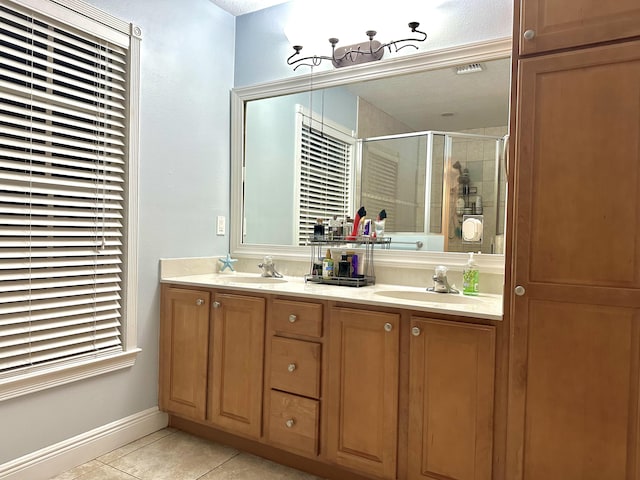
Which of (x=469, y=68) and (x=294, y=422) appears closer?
(x=294, y=422)

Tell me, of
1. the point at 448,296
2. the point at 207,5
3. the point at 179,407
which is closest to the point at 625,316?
the point at 448,296

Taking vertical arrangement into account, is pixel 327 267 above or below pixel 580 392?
above

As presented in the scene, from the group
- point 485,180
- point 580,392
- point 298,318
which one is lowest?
point 580,392

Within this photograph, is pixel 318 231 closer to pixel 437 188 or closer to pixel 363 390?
pixel 437 188

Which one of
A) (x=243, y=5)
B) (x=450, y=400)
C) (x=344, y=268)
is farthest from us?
(x=243, y=5)

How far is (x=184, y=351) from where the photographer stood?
2469mm

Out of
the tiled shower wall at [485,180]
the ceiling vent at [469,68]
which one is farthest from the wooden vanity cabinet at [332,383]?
the ceiling vent at [469,68]

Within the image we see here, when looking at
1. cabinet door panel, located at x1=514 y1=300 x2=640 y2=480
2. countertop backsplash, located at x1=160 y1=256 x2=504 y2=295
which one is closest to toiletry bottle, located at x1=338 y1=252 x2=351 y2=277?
countertop backsplash, located at x1=160 y1=256 x2=504 y2=295

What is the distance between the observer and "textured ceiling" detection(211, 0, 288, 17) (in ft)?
9.11

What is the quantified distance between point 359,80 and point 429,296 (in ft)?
4.09

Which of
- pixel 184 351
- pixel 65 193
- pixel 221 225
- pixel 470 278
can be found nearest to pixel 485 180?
pixel 470 278

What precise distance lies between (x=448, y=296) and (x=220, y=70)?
195cm

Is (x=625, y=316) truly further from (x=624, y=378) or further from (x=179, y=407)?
(x=179, y=407)

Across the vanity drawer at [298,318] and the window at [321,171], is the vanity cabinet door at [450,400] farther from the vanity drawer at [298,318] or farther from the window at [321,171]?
the window at [321,171]
